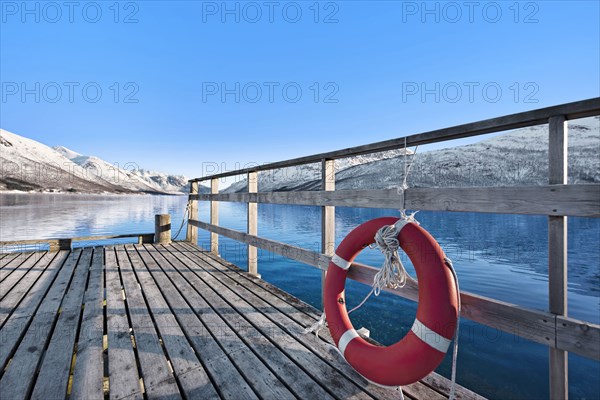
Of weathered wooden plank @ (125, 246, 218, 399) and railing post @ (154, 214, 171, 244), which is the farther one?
railing post @ (154, 214, 171, 244)

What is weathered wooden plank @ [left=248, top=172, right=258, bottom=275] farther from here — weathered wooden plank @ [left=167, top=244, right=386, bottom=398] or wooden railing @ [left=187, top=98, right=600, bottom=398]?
wooden railing @ [left=187, top=98, right=600, bottom=398]

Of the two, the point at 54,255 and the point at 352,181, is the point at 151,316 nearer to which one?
the point at 54,255

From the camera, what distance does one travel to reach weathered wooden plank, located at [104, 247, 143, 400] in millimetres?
1354

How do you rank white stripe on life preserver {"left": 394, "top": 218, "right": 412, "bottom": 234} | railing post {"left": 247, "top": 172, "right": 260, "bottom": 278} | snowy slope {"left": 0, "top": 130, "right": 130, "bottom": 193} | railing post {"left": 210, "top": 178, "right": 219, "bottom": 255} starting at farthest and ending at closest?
snowy slope {"left": 0, "top": 130, "right": 130, "bottom": 193} < railing post {"left": 210, "top": 178, "right": 219, "bottom": 255} < railing post {"left": 247, "top": 172, "right": 260, "bottom": 278} < white stripe on life preserver {"left": 394, "top": 218, "right": 412, "bottom": 234}

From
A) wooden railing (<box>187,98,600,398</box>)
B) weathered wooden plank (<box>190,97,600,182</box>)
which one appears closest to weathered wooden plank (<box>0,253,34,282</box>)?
weathered wooden plank (<box>190,97,600,182</box>)

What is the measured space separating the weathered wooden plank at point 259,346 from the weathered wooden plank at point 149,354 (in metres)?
0.41

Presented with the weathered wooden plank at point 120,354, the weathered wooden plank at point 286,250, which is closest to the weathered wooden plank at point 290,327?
the weathered wooden plank at point 286,250

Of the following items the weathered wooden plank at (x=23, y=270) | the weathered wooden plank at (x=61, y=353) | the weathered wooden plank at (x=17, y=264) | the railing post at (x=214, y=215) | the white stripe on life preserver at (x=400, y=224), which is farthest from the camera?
the railing post at (x=214, y=215)

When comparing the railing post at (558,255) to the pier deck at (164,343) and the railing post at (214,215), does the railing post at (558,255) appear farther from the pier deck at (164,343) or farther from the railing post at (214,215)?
the railing post at (214,215)

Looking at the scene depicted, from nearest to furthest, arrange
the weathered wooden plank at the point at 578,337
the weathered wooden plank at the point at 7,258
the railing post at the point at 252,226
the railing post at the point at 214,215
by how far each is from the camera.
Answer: the weathered wooden plank at the point at 578,337 → the railing post at the point at 252,226 → the weathered wooden plank at the point at 7,258 → the railing post at the point at 214,215

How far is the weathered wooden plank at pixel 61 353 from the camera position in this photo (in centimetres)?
135

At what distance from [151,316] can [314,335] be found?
1382 millimetres

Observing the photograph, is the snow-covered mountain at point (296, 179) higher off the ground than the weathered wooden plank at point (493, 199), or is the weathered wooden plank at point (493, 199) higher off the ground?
the snow-covered mountain at point (296, 179)

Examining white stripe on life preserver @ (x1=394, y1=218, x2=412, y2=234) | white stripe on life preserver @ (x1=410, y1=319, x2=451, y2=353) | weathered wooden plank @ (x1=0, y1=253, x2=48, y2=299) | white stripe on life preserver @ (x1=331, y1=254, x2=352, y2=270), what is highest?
white stripe on life preserver @ (x1=394, y1=218, x2=412, y2=234)
